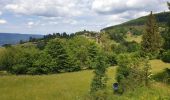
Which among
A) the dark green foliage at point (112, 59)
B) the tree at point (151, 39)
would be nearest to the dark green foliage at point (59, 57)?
the dark green foliage at point (112, 59)

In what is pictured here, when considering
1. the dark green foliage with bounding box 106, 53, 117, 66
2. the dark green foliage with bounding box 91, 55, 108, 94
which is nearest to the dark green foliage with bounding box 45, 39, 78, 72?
the dark green foliage with bounding box 106, 53, 117, 66

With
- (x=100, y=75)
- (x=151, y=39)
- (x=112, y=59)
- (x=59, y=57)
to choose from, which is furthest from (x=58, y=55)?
(x=100, y=75)

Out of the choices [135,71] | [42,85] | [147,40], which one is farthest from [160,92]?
[147,40]

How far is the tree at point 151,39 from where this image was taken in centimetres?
8775

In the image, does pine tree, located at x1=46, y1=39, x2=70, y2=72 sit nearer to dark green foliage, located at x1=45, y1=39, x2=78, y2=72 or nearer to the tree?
dark green foliage, located at x1=45, y1=39, x2=78, y2=72

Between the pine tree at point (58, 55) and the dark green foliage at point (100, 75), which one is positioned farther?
the pine tree at point (58, 55)

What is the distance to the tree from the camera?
3455 inches

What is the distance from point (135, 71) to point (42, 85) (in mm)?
38903

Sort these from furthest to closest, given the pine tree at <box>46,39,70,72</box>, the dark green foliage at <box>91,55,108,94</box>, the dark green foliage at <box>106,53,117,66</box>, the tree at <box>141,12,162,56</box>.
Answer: the dark green foliage at <box>106,53,117,66</box> < the pine tree at <box>46,39,70,72</box> < the tree at <box>141,12,162,56</box> < the dark green foliage at <box>91,55,108,94</box>

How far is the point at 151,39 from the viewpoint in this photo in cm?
8862

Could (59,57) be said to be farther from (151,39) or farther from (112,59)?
(151,39)

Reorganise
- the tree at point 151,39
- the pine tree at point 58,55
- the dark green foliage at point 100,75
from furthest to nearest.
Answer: the pine tree at point 58,55 < the tree at point 151,39 < the dark green foliage at point 100,75

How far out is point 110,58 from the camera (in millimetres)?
102562

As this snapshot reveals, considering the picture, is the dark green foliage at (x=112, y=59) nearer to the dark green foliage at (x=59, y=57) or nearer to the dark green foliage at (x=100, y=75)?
the dark green foliage at (x=59, y=57)
